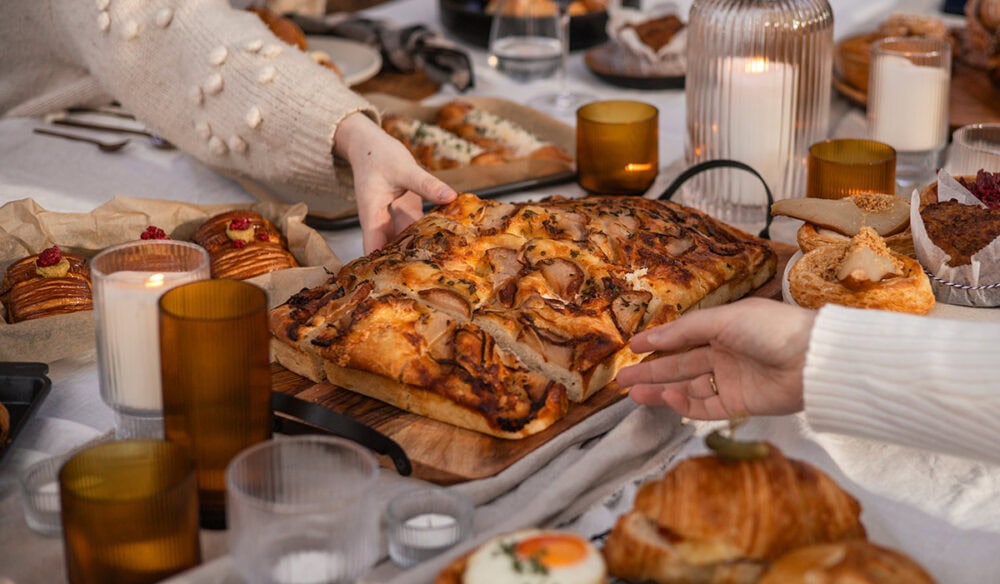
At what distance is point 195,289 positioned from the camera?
1258 millimetres

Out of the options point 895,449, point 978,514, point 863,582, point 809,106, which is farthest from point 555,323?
point 809,106

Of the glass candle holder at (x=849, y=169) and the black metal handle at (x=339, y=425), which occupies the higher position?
the glass candle holder at (x=849, y=169)

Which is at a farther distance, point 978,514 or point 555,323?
point 555,323

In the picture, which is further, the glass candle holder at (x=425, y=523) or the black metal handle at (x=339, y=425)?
the black metal handle at (x=339, y=425)

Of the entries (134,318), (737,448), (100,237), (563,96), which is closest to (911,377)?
(737,448)

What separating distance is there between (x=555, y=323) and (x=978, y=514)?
1.95ft

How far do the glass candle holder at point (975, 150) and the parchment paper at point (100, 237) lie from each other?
3.81 ft

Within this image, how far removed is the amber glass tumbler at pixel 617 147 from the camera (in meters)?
2.26

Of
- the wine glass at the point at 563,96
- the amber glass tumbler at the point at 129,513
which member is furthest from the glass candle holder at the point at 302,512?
the wine glass at the point at 563,96

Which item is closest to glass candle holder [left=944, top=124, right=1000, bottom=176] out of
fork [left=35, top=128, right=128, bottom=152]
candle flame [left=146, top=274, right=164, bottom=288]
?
candle flame [left=146, top=274, right=164, bottom=288]

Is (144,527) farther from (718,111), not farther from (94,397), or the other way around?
(718,111)

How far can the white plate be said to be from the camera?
117 inches

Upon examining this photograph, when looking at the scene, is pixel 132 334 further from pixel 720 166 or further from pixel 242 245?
pixel 720 166

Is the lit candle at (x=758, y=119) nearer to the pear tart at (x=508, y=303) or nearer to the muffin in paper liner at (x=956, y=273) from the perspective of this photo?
→ the pear tart at (x=508, y=303)
